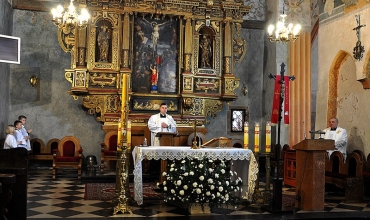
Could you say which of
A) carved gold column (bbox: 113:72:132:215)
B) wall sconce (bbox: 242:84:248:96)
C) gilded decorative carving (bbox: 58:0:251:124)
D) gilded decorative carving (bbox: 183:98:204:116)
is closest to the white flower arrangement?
carved gold column (bbox: 113:72:132:215)

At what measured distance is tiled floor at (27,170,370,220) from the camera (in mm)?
7148

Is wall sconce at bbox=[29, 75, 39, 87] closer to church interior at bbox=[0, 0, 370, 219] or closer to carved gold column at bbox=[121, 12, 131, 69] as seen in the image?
church interior at bbox=[0, 0, 370, 219]

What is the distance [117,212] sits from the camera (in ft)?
23.8

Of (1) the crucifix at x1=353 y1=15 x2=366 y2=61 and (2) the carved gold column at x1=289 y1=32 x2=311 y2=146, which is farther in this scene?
(2) the carved gold column at x1=289 y1=32 x2=311 y2=146

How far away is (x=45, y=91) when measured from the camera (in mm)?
13992

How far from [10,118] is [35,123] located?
0.73 m

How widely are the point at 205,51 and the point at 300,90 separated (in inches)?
129

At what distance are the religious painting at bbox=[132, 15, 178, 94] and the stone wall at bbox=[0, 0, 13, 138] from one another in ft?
11.9

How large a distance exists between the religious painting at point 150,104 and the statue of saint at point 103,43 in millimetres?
1513

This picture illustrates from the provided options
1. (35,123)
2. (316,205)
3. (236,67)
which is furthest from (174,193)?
(236,67)

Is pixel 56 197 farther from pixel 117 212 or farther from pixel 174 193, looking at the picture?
pixel 174 193

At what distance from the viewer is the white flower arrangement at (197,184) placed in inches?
289

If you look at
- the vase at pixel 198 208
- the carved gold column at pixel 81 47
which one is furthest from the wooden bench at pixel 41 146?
the vase at pixel 198 208

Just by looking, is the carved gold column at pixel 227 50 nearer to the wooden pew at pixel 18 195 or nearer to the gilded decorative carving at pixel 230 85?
the gilded decorative carving at pixel 230 85
